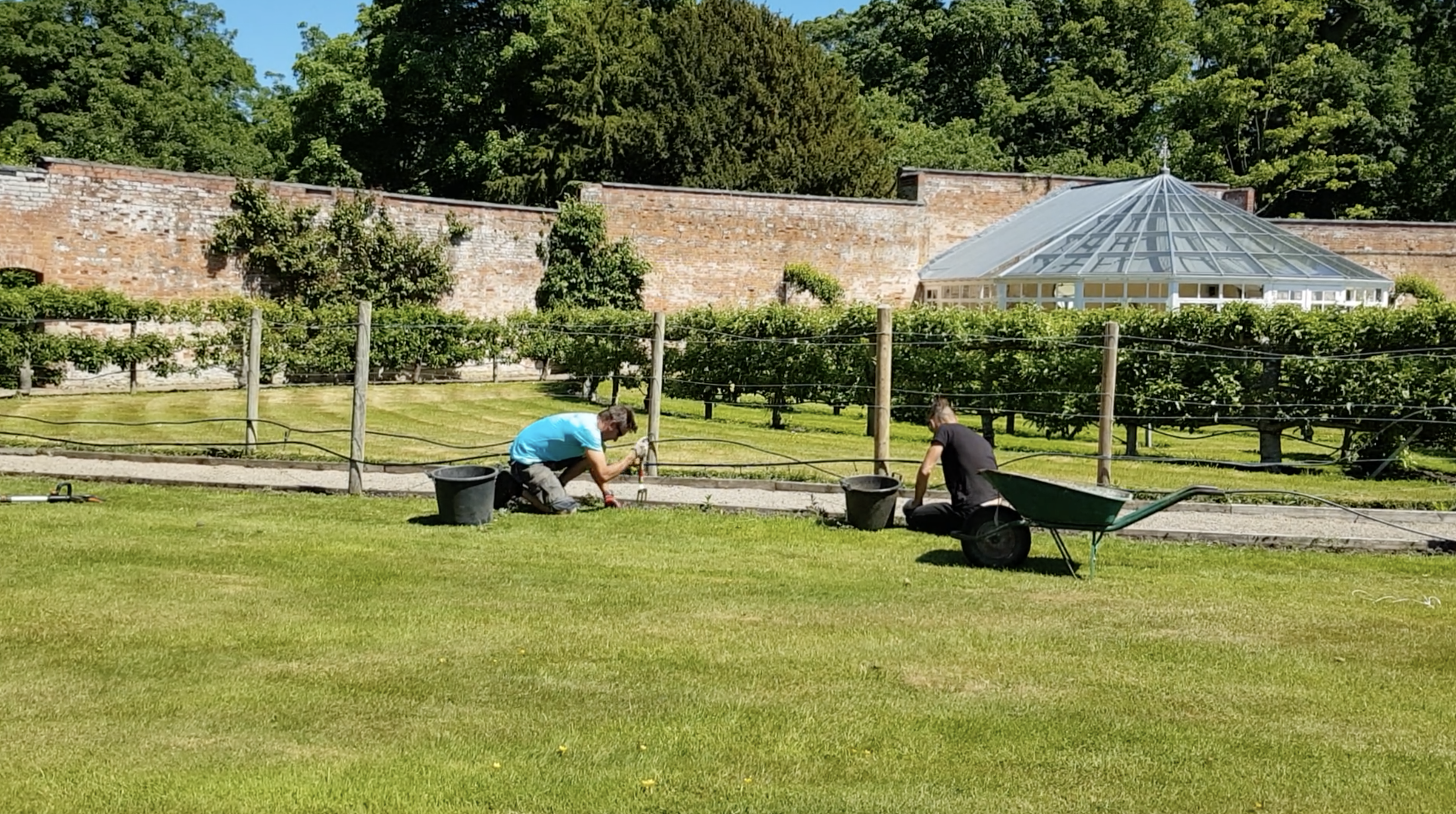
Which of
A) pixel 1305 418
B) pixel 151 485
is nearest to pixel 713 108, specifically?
pixel 1305 418

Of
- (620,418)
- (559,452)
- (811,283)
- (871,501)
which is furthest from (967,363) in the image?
(811,283)

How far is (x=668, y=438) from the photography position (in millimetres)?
16156

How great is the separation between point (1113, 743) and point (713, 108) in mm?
35058

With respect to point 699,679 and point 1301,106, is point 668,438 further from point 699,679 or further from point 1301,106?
point 1301,106

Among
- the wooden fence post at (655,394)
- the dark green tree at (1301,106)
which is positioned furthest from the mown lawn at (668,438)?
the dark green tree at (1301,106)

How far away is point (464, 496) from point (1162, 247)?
21051 millimetres

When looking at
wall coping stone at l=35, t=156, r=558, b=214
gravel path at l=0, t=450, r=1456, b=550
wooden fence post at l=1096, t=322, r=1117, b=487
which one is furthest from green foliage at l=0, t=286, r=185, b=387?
wooden fence post at l=1096, t=322, r=1117, b=487

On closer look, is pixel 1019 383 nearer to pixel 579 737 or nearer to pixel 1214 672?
pixel 1214 672

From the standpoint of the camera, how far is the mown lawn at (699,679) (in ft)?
14.7

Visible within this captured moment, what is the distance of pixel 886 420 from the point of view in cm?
1225

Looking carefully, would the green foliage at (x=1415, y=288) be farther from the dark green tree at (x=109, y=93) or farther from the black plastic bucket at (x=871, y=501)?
the dark green tree at (x=109, y=93)

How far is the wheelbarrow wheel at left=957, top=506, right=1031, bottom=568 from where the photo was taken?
8.66m

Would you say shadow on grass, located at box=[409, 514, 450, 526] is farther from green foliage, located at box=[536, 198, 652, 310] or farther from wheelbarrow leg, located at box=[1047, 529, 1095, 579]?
green foliage, located at box=[536, 198, 652, 310]

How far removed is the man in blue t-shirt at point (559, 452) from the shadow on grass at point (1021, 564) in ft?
9.32
